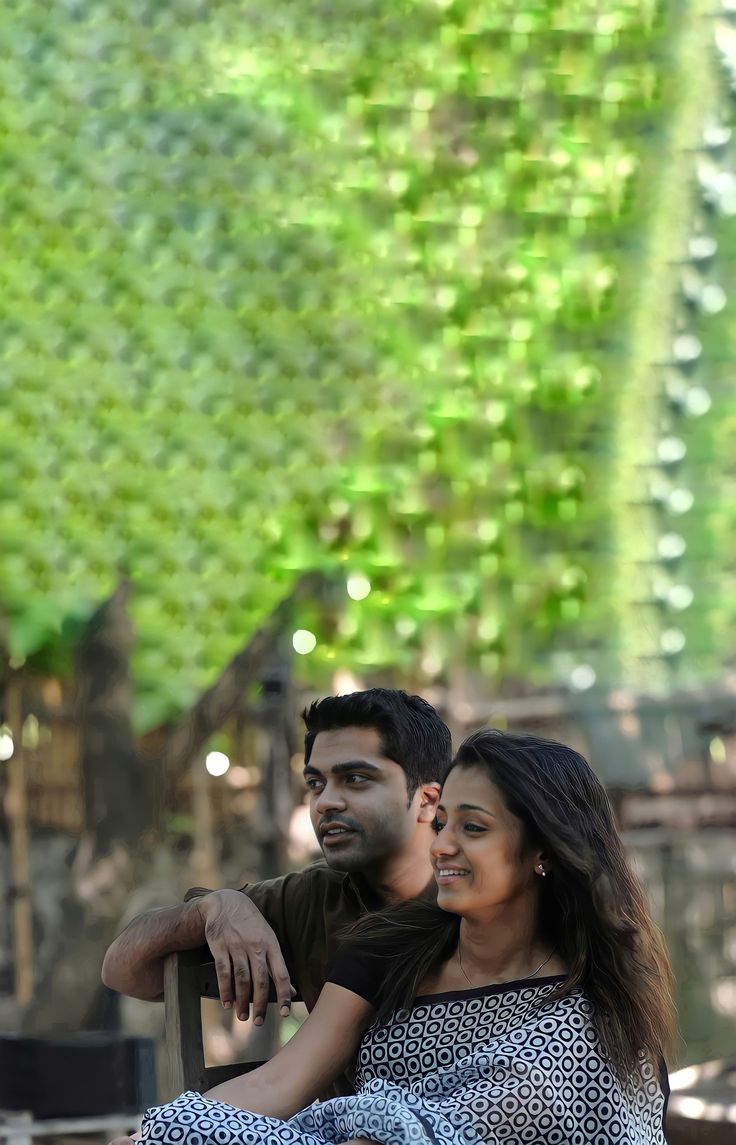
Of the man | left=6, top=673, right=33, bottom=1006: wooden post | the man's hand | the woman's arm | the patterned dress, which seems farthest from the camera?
left=6, top=673, right=33, bottom=1006: wooden post

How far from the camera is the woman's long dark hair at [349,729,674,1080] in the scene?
1.54 meters

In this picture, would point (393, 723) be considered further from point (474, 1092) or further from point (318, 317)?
point (318, 317)

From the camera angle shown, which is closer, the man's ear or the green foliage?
the man's ear

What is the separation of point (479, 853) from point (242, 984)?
283 millimetres

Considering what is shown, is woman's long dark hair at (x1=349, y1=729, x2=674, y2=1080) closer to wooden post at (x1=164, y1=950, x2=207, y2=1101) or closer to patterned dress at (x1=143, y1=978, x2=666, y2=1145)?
patterned dress at (x1=143, y1=978, x2=666, y2=1145)

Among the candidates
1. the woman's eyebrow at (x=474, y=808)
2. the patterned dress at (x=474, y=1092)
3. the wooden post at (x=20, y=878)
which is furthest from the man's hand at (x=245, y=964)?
the wooden post at (x=20, y=878)

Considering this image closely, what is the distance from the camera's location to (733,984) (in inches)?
178

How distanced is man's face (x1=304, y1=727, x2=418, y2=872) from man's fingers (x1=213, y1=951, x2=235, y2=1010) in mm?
200

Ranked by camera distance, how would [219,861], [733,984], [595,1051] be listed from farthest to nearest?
[733,984], [219,861], [595,1051]

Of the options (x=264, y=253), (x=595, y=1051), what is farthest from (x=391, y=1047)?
(x=264, y=253)

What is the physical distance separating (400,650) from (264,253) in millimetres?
1187

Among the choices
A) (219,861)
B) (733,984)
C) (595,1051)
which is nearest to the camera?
(595,1051)

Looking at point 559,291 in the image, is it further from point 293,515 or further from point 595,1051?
point 595,1051

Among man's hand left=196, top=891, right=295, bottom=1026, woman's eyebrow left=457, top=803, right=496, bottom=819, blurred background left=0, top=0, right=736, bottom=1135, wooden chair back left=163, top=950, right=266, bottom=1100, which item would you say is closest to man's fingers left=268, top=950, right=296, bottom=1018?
man's hand left=196, top=891, right=295, bottom=1026
